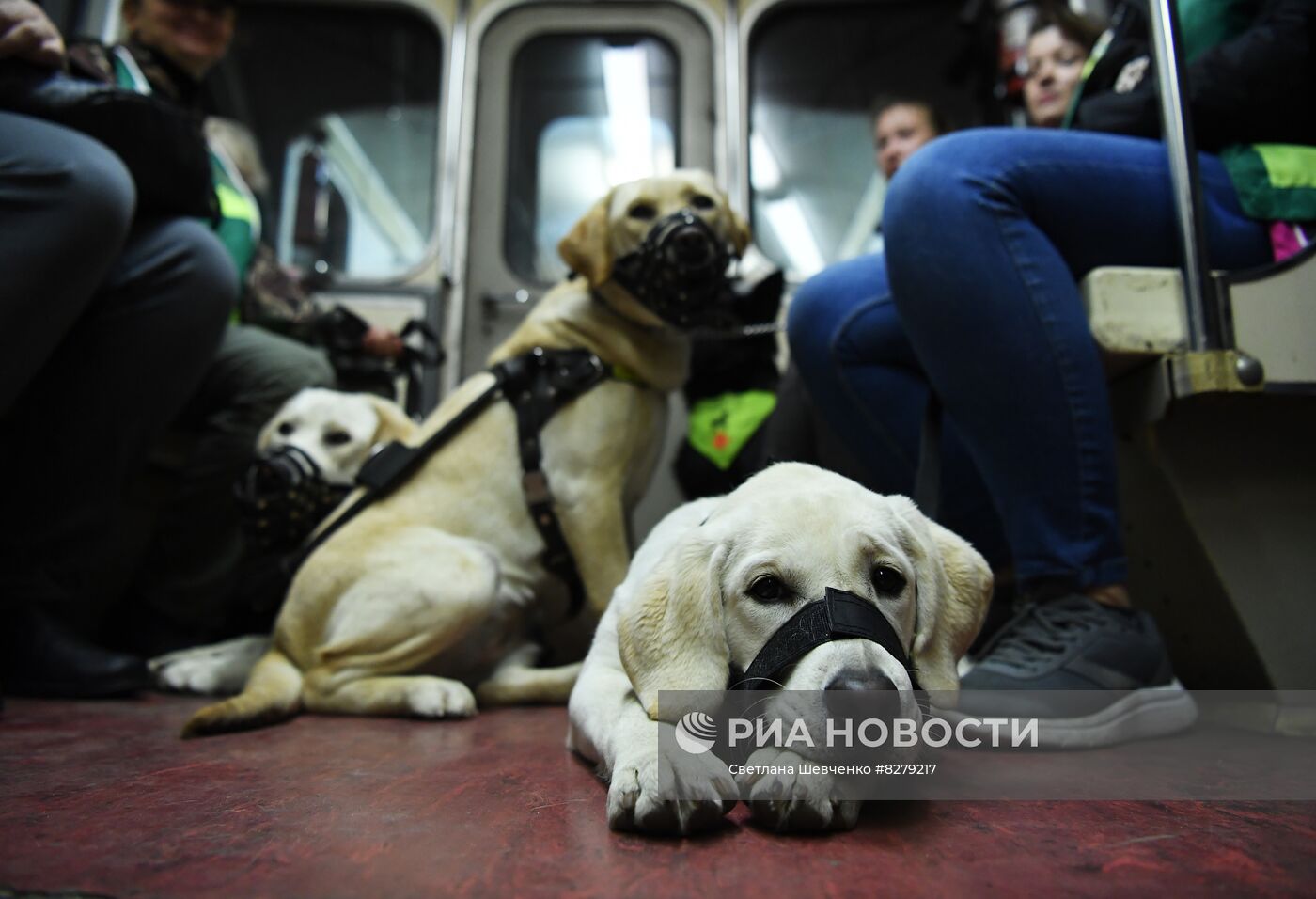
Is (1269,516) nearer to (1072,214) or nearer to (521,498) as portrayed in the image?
(1072,214)

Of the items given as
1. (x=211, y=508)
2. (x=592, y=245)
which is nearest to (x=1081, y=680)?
(x=592, y=245)

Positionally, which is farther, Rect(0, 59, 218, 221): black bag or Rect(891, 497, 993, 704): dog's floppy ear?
Rect(0, 59, 218, 221): black bag

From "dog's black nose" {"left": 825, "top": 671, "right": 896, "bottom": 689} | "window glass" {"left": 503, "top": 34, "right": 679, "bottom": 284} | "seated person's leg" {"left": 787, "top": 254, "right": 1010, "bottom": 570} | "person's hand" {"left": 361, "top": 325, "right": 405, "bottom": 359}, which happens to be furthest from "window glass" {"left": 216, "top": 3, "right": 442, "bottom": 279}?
"dog's black nose" {"left": 825, "top": 671, "right": 896, "bottom": 689}

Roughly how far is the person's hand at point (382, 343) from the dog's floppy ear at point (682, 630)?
2.16m

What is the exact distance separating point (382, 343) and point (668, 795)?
2409mm

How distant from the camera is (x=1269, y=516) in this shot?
4.69ft

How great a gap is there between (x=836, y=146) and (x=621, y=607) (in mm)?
3359

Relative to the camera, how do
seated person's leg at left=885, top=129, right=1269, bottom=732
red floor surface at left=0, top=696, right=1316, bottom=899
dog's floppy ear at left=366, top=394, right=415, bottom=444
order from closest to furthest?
red floor surface at left=0, top=696, right=1316, bottom=899
seated person's leg at left=885, top=129, right=1269, bottom=732
dog's floppy ear at left=366, top=394, right=415, bottom=444

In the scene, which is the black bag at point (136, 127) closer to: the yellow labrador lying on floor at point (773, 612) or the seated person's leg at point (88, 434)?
the seated person's leg at point (88, 434)

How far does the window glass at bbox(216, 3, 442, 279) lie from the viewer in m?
3.85

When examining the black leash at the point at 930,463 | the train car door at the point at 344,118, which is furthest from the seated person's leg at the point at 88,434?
the train car door at the point at 344,118

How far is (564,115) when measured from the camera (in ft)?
12.5

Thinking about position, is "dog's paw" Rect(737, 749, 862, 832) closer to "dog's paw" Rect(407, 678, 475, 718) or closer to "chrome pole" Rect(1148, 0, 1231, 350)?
"dog's paw" Rect(407, 678, 475, 718)

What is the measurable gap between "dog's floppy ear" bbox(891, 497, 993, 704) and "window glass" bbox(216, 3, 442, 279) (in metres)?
3.37
